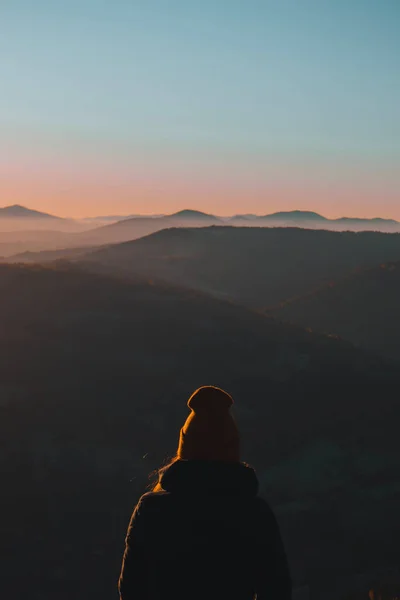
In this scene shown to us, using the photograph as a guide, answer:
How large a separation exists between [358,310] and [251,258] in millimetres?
51612

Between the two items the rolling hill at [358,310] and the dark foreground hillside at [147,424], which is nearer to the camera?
the dark foreground hillside at [147,424]

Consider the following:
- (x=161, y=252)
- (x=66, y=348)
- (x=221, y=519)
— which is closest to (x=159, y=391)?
(x=66, y=348)

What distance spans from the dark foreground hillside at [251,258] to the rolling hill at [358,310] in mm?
7552

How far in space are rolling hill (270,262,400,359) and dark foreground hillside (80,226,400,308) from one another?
24.8 feet

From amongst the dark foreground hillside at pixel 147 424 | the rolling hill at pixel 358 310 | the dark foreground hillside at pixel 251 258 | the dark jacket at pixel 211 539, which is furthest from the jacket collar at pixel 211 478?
the dark foreground hillside at pixel 251 258

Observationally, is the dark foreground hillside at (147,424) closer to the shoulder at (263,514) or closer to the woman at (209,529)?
the woman at (209,529)

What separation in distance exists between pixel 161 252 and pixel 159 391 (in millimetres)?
106289

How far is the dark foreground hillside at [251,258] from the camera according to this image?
91125 millimetres

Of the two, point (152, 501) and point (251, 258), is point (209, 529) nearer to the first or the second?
point (152, 501)

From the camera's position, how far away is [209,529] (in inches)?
129

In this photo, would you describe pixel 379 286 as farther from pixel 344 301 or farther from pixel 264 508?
pixel 264 508

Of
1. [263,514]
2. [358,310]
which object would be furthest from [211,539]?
[358,310]

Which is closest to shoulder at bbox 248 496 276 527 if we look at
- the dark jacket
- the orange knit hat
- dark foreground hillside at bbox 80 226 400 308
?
the dark jacket

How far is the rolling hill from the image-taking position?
57.2 metres
